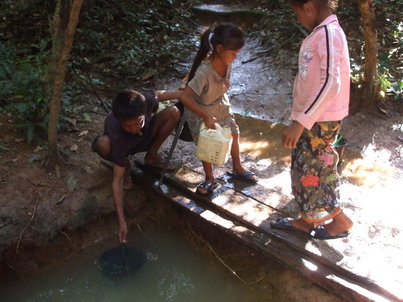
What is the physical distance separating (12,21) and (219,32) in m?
5.34

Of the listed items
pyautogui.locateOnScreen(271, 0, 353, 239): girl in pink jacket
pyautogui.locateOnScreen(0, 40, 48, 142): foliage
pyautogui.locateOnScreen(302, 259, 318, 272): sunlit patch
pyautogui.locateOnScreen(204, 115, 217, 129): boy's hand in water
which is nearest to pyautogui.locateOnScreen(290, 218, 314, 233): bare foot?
pyautogui.locateOnScreen(271, 0, 353, 239): girl in pink jacket

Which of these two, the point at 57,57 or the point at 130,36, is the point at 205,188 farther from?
the point at 130,36

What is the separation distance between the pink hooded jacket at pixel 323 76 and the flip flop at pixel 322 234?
2.68 feet

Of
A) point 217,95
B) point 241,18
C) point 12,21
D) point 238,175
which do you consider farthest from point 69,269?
point 241,18

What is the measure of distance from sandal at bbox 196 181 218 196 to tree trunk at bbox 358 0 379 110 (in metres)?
2.80

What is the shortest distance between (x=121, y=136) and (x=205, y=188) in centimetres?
79

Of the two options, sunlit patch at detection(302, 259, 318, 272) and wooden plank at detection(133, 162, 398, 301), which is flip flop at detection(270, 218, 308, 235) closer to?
wooden plank at detection(133, 162, 398, 301)

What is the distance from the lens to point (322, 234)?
2.60 meters

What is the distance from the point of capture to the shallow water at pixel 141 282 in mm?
2902

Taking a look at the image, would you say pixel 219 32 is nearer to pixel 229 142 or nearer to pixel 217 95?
pixel 217 95

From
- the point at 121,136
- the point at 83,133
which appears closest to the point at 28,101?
the point at 83,133

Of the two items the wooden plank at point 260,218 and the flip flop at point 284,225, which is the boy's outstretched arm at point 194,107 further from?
the flip flop at point 284,225

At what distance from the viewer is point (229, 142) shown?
286 cm

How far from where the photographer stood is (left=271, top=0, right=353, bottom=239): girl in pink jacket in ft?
6.68
